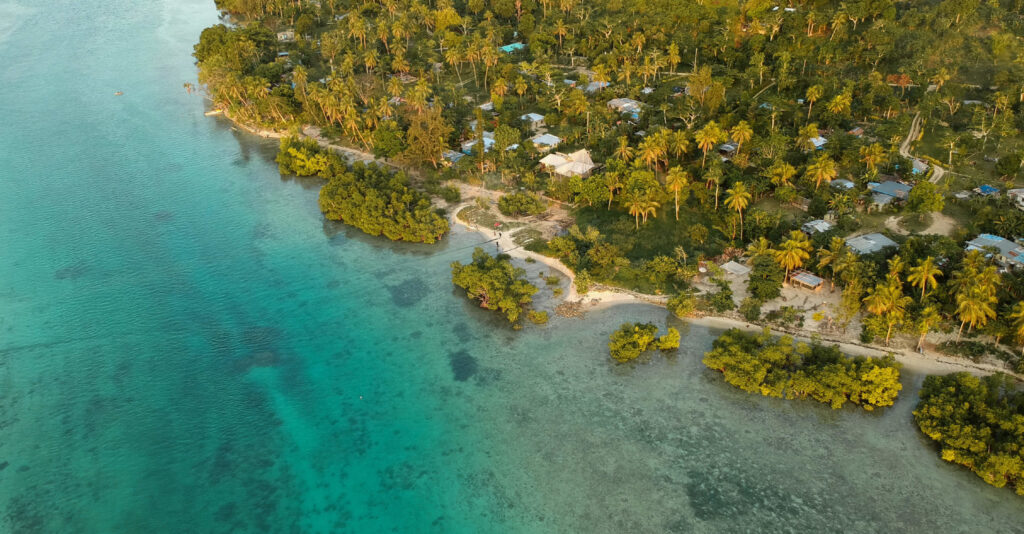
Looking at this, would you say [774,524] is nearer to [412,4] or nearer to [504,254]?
[504,254]

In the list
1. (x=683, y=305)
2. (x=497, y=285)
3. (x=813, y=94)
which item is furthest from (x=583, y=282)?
(x=813, y=94)

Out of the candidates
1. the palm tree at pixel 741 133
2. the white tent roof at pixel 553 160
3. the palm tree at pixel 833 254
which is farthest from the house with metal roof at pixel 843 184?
the white tent roof at pixel 553 160

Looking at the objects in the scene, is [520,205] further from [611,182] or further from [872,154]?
[872,154]

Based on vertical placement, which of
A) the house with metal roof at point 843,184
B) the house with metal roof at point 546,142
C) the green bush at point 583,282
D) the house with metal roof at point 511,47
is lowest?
the green bush at point 583,282

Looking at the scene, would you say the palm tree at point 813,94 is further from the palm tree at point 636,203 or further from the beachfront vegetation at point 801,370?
the beachfront vegetation at point 801,370

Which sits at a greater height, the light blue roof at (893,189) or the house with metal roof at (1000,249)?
the light blue roof at (893,189)

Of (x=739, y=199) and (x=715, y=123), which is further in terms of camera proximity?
(x=715, y=123)
